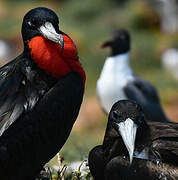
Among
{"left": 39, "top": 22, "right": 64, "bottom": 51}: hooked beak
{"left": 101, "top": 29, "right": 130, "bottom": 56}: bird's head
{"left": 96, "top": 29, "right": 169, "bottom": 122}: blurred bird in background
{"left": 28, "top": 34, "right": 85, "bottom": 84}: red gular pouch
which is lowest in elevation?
{"left": 96, "top": 29, "right": 169, "bottom": 122}: blurred bird in background

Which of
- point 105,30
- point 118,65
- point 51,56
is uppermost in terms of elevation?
point 51,56

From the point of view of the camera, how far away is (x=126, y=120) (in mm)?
3660

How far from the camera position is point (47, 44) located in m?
3.97

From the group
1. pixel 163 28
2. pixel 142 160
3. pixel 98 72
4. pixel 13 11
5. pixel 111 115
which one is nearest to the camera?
pixel 142 160

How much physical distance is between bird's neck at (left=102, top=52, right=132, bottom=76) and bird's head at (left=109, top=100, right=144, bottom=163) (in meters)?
4.08

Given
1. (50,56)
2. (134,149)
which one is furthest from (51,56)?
(134,149)

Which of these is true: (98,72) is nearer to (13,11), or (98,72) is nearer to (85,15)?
(85,15)

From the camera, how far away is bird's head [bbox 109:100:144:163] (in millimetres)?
3566

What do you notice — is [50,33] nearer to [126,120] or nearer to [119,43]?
[126,120]

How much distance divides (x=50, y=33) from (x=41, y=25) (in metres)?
0.14

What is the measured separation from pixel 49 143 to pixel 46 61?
65cm

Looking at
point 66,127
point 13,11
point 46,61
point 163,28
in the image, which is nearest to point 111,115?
point 66,127

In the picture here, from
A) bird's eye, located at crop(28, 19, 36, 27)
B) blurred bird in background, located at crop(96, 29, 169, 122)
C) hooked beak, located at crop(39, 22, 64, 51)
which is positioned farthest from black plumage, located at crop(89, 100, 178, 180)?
blurred bird in background, located at crop(96, 29, 169, 122)

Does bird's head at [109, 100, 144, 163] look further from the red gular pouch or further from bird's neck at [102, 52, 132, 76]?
bird's neck at [102, 52, 132, 76]
